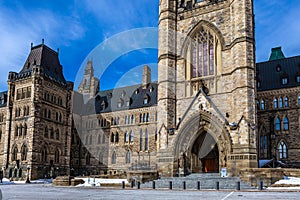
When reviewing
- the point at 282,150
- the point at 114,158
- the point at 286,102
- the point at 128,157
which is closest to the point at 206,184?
the point at 282,150

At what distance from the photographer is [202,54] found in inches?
1499

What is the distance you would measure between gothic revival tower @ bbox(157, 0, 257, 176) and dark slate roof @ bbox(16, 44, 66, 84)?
2815 cm

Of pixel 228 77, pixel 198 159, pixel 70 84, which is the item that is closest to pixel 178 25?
pixel 228 77

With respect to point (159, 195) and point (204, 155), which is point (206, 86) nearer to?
point (204, 155)

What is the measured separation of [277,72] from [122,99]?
28.2m

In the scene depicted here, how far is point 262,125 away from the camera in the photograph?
44.3 metres

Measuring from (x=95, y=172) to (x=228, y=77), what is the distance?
118ft

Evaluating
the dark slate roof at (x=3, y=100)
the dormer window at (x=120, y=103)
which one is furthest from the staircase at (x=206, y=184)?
the dark slate roof at (x=3, y=100)

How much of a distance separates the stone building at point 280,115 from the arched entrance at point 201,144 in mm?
8530

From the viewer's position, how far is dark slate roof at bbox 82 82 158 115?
60000 mm

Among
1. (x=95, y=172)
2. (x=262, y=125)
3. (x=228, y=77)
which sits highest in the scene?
(x=228, y=77)

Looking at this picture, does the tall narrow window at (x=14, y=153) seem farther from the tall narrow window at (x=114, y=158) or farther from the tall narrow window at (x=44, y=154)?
the tall narrow window at (x=114, y=158)

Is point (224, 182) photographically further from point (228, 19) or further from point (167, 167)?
point (228, 19)

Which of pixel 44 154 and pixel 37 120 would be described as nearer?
pixel 37 120
